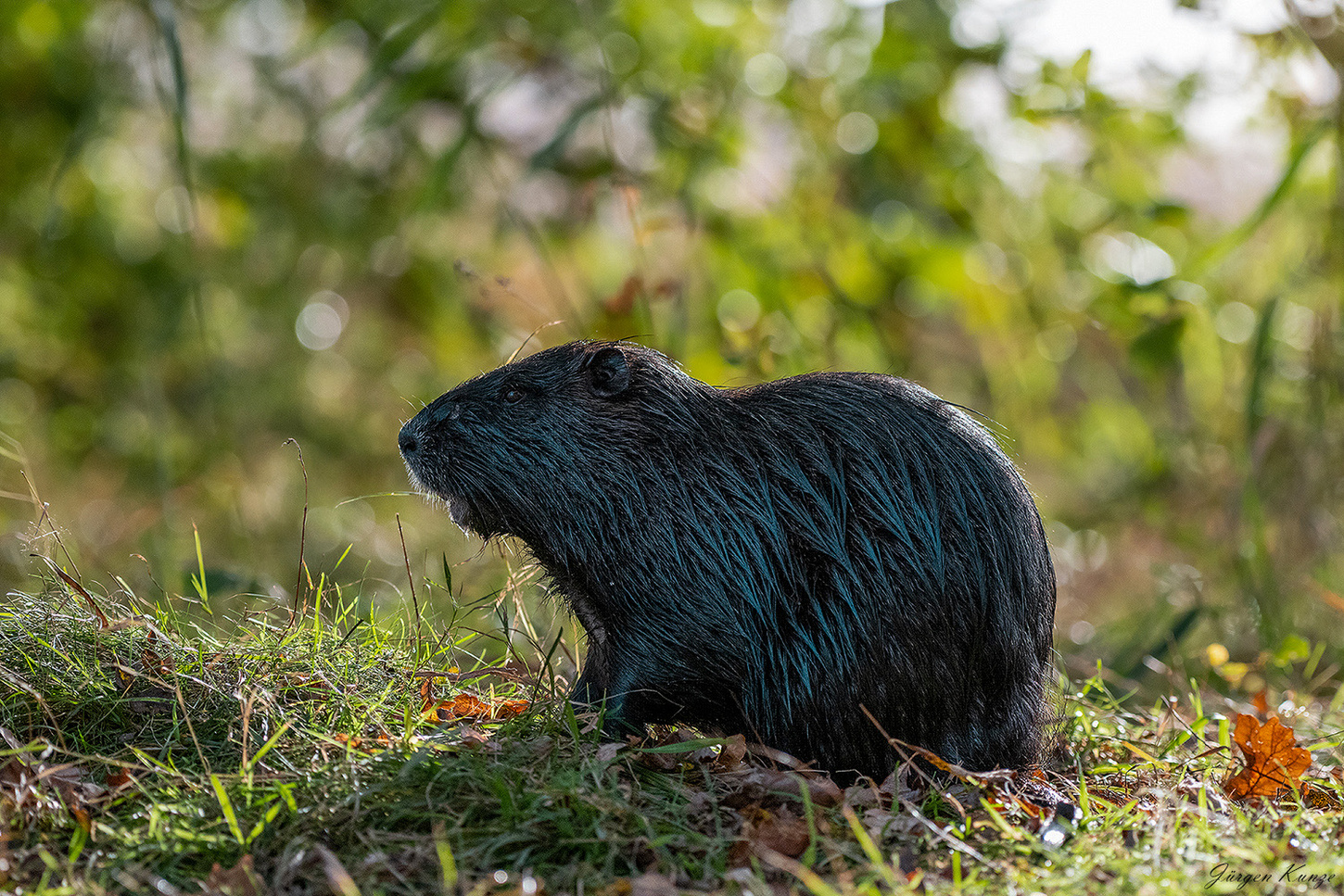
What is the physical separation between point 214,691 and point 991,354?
4.66 meters

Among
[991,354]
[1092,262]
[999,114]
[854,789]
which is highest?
[999,114]

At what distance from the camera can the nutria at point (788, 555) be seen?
259cm

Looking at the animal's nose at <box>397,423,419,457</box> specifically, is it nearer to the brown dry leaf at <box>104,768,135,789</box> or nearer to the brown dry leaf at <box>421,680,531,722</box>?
the brown dry leaf at <box>421,680,531,722</box>

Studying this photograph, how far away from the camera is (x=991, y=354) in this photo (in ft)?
20.1

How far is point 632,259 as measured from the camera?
648 centimetres

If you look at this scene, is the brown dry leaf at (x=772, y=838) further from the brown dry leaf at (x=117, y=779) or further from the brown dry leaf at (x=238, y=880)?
the brown dry leaf at (x=117, y=779)

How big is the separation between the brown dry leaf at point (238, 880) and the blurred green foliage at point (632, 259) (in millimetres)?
1285

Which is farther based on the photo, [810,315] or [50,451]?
[50,451]

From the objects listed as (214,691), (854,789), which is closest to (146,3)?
(214,691)

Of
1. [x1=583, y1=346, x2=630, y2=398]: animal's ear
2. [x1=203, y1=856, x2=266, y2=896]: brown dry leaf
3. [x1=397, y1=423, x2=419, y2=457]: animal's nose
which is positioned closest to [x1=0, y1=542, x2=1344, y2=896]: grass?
[x1=203, y1=856, x2=266, y2=896]: brown dry leaf

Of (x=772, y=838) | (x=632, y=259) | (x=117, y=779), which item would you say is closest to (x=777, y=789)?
(x=772, y=838)

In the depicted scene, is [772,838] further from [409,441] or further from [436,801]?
[409,441]

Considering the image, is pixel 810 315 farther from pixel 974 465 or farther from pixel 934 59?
pixel 974 465

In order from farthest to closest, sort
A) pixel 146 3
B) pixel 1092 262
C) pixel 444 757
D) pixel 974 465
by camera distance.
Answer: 1. pixel 1092 262
2. pixel 146 3
3. pixel 974 465
4. pixel 444 757
